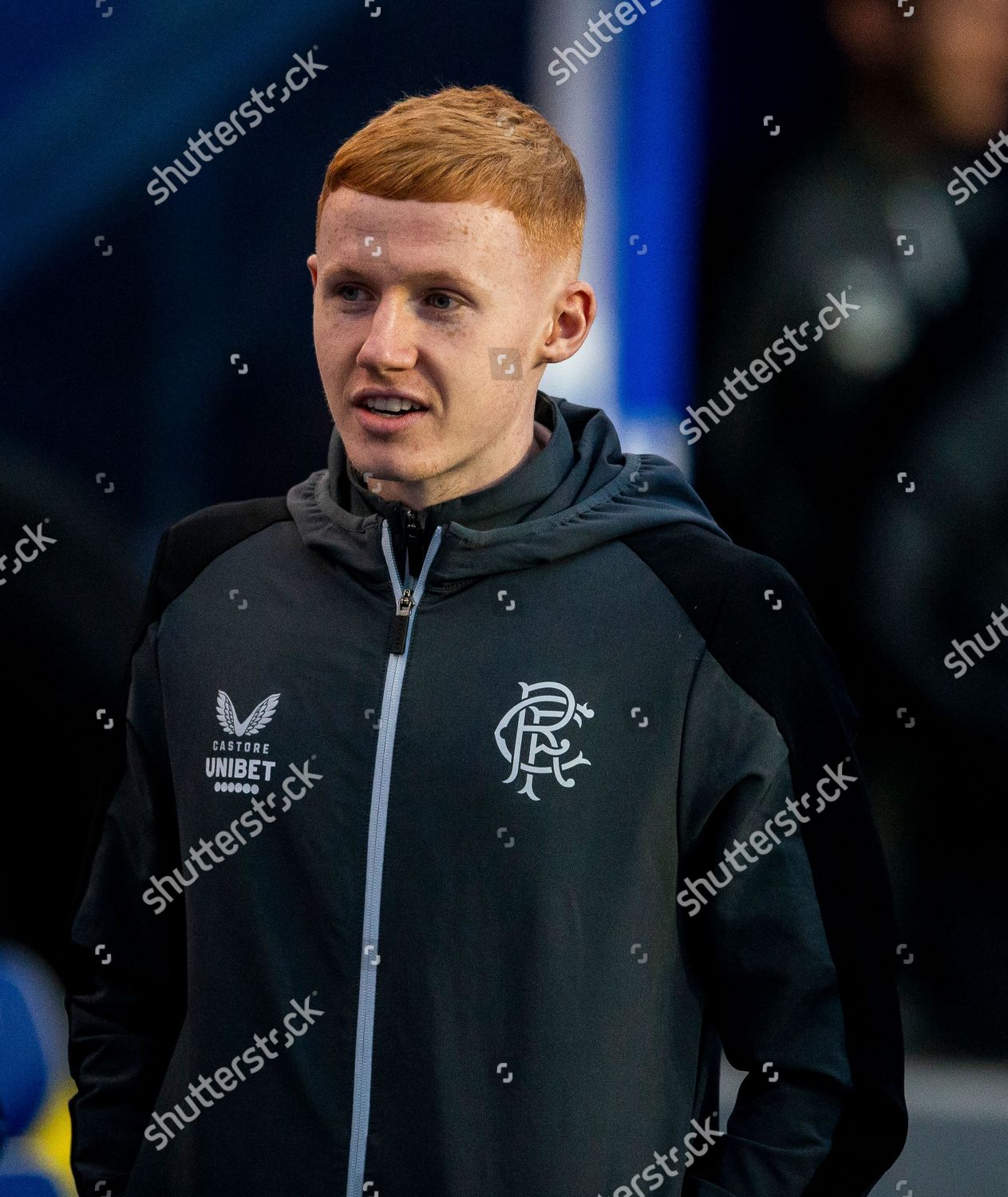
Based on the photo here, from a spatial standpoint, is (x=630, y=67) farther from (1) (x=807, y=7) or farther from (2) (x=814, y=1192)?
(2) (x=814, y=1192)

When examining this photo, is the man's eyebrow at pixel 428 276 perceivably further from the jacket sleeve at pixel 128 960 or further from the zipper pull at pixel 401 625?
the jacket sleeve at pixel 128 960

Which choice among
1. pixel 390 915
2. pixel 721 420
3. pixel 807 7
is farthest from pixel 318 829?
pixel 807 7

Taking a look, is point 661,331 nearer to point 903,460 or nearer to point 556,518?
point 903,460

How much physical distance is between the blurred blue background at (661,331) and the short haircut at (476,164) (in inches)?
34.8

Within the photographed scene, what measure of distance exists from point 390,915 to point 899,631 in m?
1.32

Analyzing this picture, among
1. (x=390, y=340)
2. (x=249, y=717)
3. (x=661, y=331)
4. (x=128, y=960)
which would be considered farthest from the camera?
(x=661, y=331)

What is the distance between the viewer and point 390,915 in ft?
4.85

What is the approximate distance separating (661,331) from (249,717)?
1189 mm

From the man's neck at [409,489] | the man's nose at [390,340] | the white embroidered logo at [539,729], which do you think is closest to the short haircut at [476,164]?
the man's nose at [390,340]

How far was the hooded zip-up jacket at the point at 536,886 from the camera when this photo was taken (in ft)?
4.79

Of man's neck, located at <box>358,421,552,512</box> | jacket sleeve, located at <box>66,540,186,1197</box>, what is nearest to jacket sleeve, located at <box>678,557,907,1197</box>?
man's neck, located at <box>358,421,552,512</box>

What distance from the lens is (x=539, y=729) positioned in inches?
58.4

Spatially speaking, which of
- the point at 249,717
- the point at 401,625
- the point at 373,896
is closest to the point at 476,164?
the point at 401,625

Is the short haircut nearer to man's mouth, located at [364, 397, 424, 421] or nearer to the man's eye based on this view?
the man's eye
